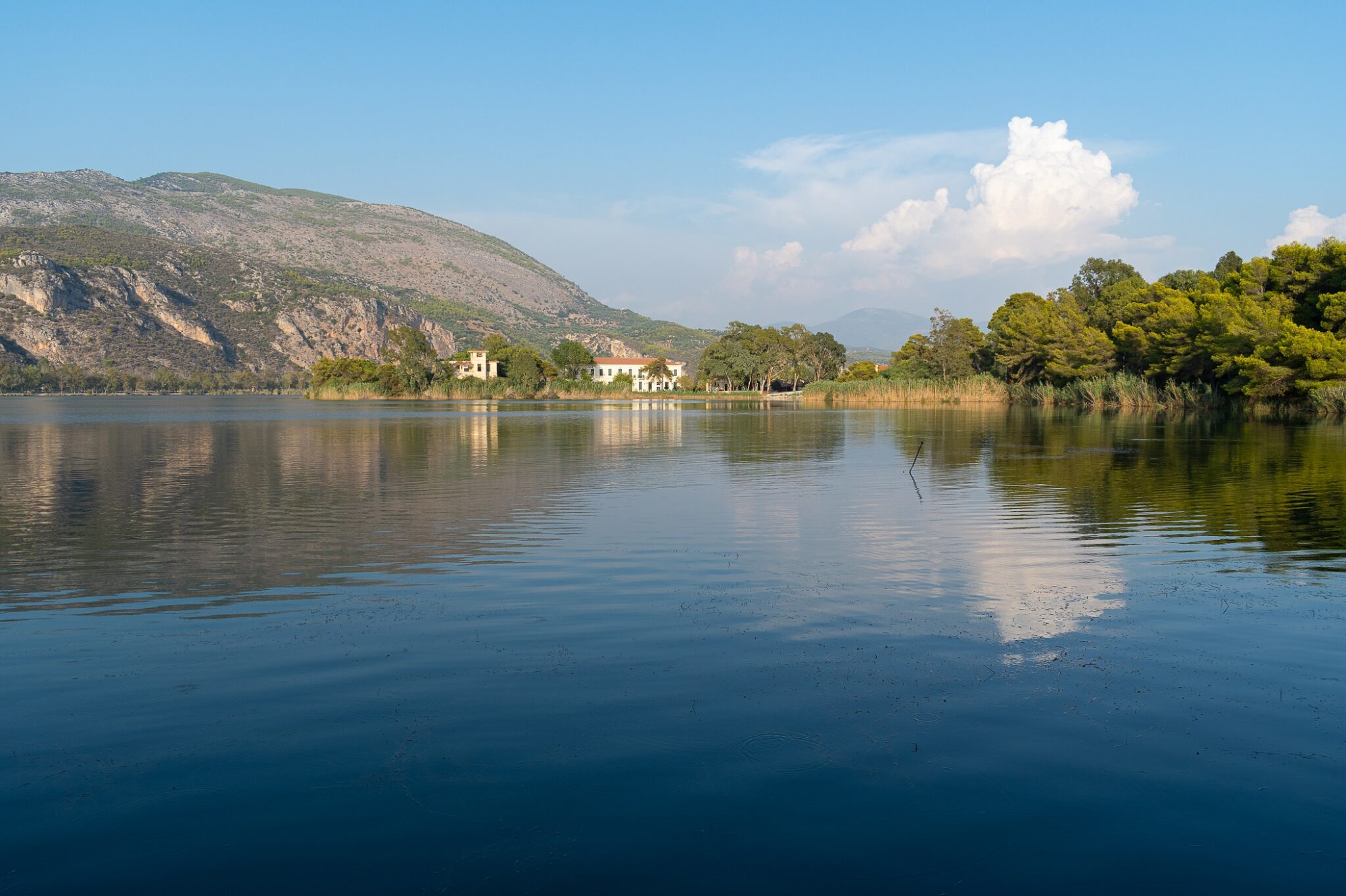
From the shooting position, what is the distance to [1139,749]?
630cm

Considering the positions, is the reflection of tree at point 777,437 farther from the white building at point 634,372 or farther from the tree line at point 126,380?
the tree line at point 126,380

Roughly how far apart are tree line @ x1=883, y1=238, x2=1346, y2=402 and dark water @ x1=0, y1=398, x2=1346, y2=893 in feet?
122

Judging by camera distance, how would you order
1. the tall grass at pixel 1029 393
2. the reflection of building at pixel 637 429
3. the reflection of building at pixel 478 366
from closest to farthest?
the reflection of building at pixel 637 429, the tall grass at pixel 1029 393, the reflection of building at pixel 478 366

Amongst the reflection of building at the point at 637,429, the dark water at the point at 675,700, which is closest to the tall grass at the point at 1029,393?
the reflection of building at the point at 637,429

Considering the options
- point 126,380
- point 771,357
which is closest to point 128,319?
point 126,380

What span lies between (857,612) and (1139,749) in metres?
4.03

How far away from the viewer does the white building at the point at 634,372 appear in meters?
178

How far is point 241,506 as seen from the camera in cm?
1903

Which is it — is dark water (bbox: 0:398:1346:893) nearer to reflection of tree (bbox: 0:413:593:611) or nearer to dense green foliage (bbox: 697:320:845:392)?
reflection of tree (bbox: 0:413:593:611)

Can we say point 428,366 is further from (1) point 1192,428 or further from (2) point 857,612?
(2) point 857,612

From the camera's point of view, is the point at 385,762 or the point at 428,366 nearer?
the point at 385,762

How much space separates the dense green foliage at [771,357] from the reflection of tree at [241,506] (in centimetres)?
10465

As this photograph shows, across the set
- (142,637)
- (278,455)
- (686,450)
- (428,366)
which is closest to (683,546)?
(142,637)

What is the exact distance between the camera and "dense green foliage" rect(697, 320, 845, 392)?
142 m
